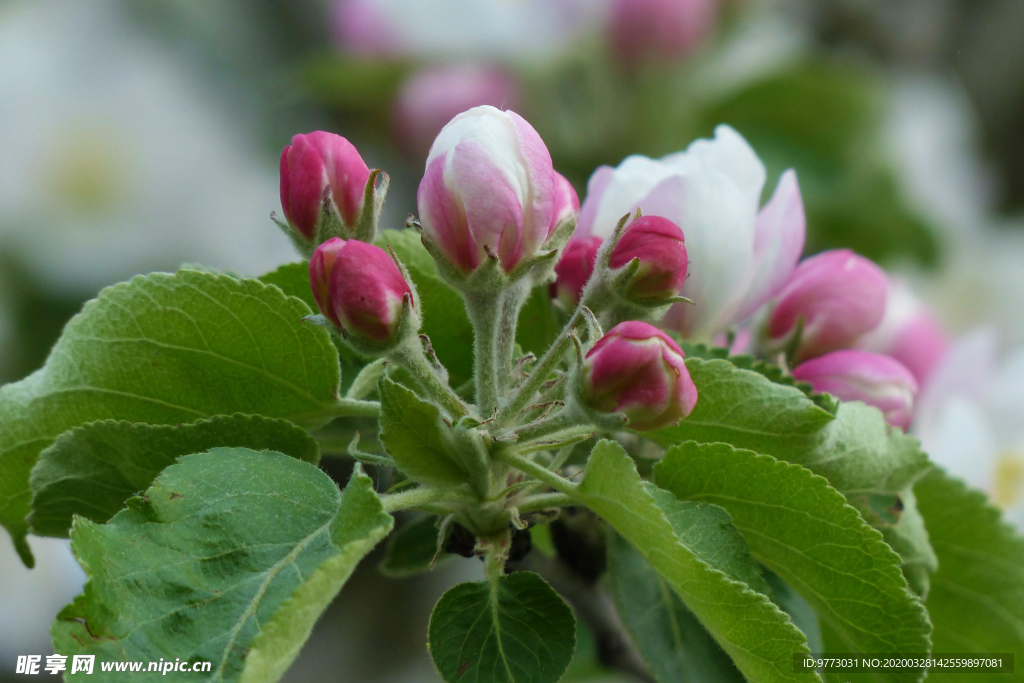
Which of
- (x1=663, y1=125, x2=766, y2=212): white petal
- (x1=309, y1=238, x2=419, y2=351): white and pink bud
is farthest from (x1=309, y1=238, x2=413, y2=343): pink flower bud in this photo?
(x1=663, y1=125, x2=766, y2=212): white petal

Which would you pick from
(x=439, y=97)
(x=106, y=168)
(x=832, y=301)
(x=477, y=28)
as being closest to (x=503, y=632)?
(x=832, y=301)

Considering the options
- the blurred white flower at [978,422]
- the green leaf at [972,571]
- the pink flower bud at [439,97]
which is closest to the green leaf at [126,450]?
the green leaf at [972,571]

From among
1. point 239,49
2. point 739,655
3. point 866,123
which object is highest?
point 239,49

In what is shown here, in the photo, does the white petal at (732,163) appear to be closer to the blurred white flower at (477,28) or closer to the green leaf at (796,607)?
the green leaf at (796,607)

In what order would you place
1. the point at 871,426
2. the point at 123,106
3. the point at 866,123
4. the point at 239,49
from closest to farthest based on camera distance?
the point at 871,426 → the point at 866,123 → the point at 123,106 → the point at 239,49

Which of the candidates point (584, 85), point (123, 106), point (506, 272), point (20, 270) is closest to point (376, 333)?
point (506, 272)

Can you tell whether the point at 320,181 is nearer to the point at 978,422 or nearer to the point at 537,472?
the point at 537,472

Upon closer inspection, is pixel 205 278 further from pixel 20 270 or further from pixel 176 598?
pixel 20 270
